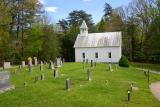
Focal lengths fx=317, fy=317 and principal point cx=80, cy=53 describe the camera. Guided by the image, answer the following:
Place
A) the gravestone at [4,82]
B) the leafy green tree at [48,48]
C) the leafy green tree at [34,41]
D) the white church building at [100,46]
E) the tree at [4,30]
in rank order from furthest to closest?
the leafy green tree at [48,48], the white church building at [100,46], the leafy green tree at [34,41], the tree at [4,30], the gravestone at [4,82]

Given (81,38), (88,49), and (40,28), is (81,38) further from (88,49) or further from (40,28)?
(40,28)

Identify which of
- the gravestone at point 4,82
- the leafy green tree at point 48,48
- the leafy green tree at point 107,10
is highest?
the leafy green tree at point 107,10

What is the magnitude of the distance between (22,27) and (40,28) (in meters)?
4.35

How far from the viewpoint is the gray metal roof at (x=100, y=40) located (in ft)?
208

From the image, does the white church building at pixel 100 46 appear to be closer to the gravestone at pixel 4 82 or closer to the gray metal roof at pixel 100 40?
the gray metal roof at pixel 100 40

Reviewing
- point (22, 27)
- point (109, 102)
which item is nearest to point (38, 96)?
point (109, 102)

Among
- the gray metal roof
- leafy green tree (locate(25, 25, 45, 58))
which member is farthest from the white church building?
leafy green tree (locate(25, 25, 45, 58))

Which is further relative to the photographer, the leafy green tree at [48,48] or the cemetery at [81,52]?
the leafy green tree at [48,48]

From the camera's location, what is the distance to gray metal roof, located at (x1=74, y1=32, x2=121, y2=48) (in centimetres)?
6331

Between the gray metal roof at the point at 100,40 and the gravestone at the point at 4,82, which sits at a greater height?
the gray metal roof at the point at 100,40

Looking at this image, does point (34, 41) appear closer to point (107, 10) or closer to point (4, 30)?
point (4, 30)

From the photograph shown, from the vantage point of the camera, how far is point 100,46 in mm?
63938

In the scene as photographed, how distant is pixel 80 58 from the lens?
6700 cm

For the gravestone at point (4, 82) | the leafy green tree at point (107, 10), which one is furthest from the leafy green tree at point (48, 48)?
the gravestone at point (4, 82)
